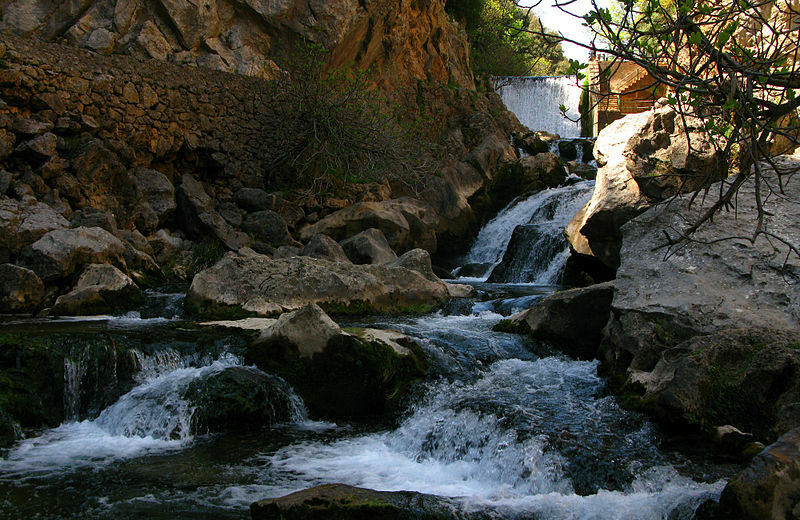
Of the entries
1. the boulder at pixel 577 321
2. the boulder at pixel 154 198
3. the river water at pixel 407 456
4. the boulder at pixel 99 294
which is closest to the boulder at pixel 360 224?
the boulder at pixel 154 198

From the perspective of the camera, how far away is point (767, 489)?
2.86m

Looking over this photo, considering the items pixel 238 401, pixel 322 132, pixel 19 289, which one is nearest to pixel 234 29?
pixel 322 132

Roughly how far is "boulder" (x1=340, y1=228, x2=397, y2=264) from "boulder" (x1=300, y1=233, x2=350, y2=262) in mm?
439

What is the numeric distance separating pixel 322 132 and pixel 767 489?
38.6 feet

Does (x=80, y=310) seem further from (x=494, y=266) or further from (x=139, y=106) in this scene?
(x=494, y=266)

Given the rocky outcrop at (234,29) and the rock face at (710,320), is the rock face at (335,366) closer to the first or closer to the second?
the rock face at (710,320)

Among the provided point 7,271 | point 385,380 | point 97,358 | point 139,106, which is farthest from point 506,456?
point 139,106

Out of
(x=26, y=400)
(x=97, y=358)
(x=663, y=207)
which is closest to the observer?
(x=26, y=400)

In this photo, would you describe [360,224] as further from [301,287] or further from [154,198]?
[301,287]

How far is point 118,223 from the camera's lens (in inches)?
417

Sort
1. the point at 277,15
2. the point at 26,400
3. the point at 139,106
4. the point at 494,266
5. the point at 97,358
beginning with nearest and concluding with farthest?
the point at 26,400
the point at 97,358
the point at 139,106
the point at 494,266
the point at 277,15

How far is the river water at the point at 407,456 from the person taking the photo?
3.61m

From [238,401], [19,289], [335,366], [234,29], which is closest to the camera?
[238,401]

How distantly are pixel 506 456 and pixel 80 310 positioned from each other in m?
5.78
